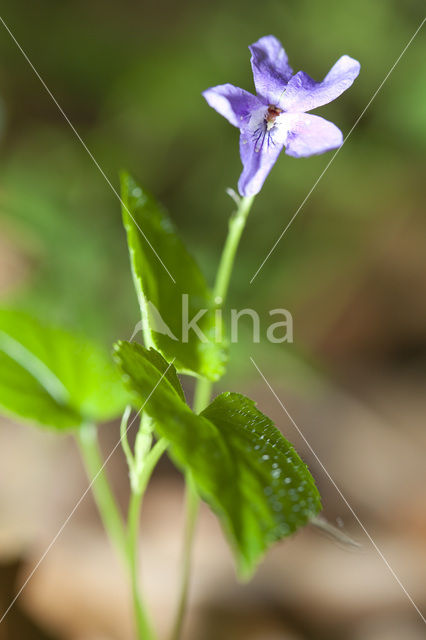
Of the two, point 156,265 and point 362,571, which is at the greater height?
point 156,265

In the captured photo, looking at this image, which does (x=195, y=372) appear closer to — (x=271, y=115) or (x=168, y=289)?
(x=168, y=289)

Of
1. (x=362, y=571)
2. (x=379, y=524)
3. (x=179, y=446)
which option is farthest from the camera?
(x=379, y=524)

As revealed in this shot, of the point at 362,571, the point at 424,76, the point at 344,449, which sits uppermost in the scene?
the point at 424,76

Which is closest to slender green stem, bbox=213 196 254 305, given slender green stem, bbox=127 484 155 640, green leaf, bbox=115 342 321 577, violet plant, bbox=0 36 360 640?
violet plant, bbox=0 36 360 640

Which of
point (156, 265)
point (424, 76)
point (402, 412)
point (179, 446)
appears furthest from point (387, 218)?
point (179, 446)

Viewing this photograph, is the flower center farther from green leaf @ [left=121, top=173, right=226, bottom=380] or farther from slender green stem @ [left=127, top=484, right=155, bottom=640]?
slender green stem @ [left=127, top=484, right=155, bottom=640]

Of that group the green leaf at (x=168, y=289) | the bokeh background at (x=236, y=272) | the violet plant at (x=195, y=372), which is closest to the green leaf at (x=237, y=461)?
Result: the violet plant at (x=195, y=372)

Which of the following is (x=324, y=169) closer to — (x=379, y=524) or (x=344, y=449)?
(x=344, y=449)
